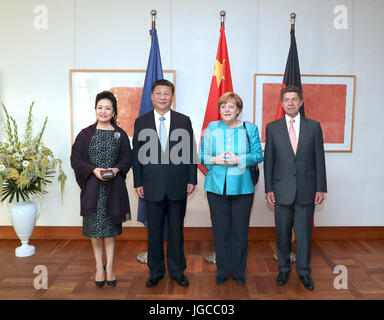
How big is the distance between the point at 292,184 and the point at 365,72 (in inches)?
86.8

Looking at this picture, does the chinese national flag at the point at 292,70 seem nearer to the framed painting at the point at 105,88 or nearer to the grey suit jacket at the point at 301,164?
the grey suit jacket at the point at 301,164

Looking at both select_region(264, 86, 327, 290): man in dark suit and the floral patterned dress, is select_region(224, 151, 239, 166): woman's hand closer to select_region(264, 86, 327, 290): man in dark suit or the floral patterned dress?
select_region(264, 86, 327, 290): man in dark suit

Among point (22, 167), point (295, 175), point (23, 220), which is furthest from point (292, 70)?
point (23, 220)

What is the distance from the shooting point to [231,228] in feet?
9.54

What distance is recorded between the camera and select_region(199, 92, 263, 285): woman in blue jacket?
2729mm

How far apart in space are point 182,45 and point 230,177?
2.00 meters

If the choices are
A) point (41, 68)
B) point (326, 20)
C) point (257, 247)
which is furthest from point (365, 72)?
point (41, 68)

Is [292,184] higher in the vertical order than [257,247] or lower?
higher

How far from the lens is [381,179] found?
4207 mm

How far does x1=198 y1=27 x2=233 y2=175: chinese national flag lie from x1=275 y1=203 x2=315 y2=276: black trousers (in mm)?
1000

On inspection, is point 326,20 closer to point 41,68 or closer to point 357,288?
point 357,288

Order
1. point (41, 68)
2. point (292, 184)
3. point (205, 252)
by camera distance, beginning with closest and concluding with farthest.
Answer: point (292, 184), point (205, 252), point (41, 68)

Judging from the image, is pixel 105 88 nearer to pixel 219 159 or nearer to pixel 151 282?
pixel 219 159

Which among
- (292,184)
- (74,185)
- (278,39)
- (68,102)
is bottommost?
(74,185)
